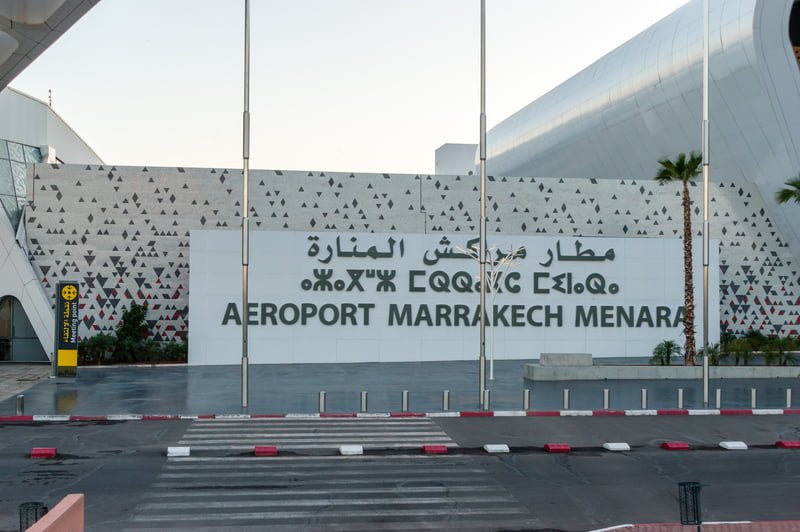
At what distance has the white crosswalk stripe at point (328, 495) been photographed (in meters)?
A: 11.1

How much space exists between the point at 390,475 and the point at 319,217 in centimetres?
2859

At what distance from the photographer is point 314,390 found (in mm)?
26172

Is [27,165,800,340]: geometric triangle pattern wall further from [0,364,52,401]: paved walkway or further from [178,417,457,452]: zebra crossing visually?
[178,417,457,452]: zebra crossing

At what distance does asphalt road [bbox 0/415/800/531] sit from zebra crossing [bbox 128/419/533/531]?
31mm

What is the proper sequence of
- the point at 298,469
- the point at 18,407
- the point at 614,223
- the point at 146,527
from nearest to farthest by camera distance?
1. the point at 146,527
2. the point at 298,469
3. the point at 18,407
4. the point at 614,223

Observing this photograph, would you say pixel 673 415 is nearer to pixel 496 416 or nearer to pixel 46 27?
pixel 496 416

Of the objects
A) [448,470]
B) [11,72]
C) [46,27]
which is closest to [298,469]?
[448,470]

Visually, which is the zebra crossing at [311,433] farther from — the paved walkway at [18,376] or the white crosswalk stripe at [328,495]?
the paved walkway at [18,376]

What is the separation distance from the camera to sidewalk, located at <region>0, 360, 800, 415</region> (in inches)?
882

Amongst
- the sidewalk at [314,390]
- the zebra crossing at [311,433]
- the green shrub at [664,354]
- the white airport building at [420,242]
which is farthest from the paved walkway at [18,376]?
the green shrub at [664,354]

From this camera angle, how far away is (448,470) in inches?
575

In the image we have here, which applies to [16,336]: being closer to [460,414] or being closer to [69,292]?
[69,292]

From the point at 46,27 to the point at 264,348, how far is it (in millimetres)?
23250

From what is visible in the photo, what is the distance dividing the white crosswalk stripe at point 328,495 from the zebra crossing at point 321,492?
0.01 meters
